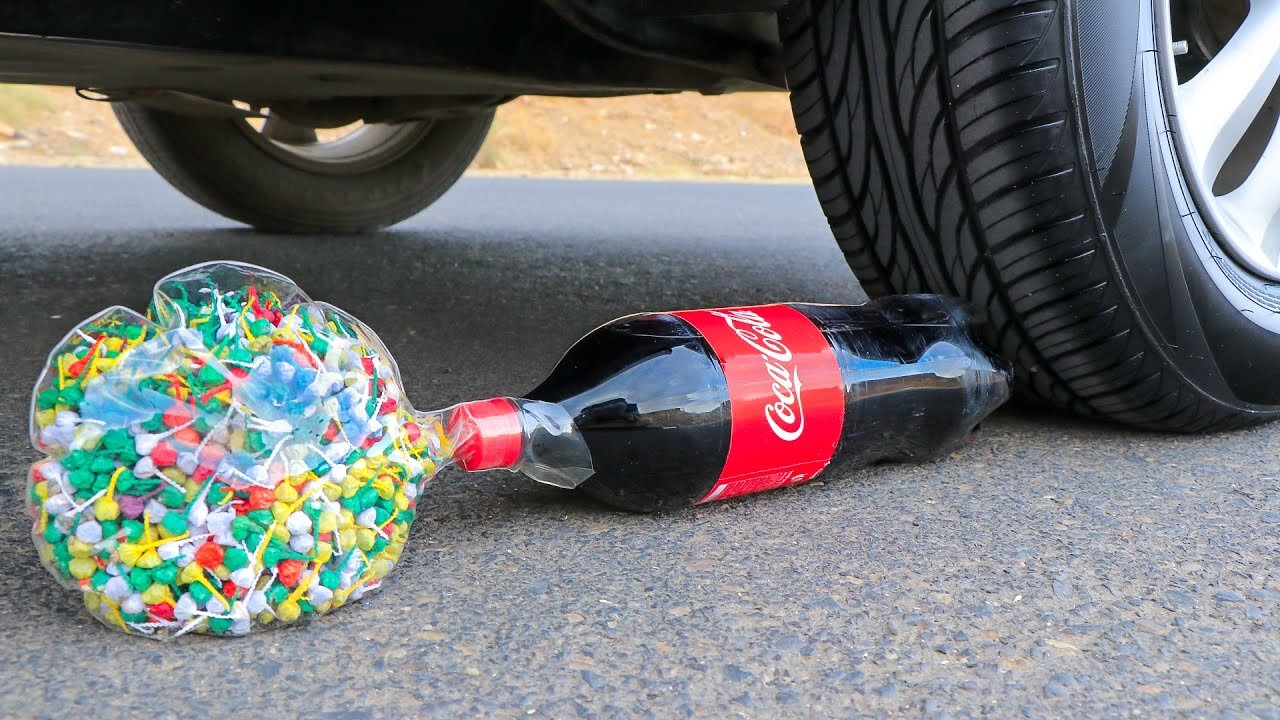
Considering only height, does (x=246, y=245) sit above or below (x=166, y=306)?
below

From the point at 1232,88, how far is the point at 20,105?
13.9m

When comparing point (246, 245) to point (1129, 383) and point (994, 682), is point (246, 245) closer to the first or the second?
point (1129, 383)

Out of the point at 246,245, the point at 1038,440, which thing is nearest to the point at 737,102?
the point at 246,245

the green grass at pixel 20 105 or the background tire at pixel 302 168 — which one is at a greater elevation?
the background tire at pixel 302 168

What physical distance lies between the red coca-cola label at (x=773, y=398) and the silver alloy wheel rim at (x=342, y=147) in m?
2.16

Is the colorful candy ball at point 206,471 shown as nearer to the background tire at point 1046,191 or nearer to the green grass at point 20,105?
the background tire at point 1046,191

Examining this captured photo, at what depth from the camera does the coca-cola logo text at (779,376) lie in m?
1.12

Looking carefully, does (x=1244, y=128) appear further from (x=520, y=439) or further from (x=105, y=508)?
(x=105, y=508)

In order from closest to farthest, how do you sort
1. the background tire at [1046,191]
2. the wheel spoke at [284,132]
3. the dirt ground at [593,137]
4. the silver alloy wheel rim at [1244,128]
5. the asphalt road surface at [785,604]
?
1. the asphalt road surface at [785,604]
2. the background tire at [1046,191]
3. the silver alloy wheel rim at [1244,128]
4. the wheel spoke at [284,132]
5. the dirt ground at [593,137]

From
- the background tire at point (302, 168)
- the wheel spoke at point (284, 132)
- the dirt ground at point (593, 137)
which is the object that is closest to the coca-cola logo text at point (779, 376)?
the background tire at point (302, 168)

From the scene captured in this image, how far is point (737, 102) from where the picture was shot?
15.7m

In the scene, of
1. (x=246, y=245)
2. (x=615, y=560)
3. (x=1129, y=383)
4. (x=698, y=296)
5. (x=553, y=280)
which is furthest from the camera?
(x=246, y=245)

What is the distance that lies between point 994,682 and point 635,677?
0.28m

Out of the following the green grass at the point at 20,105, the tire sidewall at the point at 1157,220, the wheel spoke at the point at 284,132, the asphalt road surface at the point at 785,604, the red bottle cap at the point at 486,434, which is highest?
the tire sidewall at the point at 1157,220
